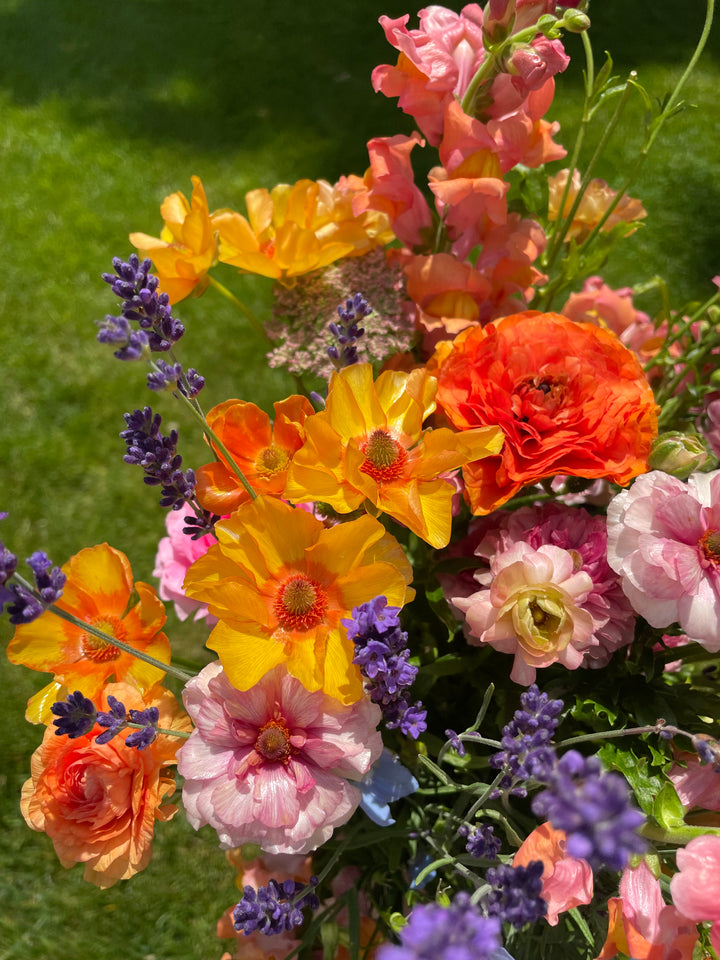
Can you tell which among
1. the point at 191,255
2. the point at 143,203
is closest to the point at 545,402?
the point at 191,255

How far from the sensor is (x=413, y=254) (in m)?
0.67

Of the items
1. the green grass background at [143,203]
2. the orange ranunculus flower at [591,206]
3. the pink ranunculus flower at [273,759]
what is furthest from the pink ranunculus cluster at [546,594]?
the green grass background at [143,203]

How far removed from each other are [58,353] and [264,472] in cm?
130

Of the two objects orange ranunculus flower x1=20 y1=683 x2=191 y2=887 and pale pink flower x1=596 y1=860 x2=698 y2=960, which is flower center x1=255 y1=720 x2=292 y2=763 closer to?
A: orange ranunculus flower x1=20 y1=683 x2=191 y2=887

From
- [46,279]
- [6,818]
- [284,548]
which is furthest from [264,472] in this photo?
[46,279]

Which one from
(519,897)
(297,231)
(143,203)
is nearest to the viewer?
(519,897)

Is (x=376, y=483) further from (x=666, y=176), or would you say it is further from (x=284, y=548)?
(x=666, y=176)

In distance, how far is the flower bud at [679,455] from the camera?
20.2 inches

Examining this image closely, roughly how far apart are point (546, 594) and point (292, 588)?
0.54 feet

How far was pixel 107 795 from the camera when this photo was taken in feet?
1.70

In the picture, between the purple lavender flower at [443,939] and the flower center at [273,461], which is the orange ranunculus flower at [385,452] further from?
the purple lavender flower at [443,939]

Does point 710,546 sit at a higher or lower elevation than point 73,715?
higher

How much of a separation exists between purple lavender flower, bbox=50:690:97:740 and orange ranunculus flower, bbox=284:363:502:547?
17 centimetres

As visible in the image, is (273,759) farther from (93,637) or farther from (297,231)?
(297,231)
